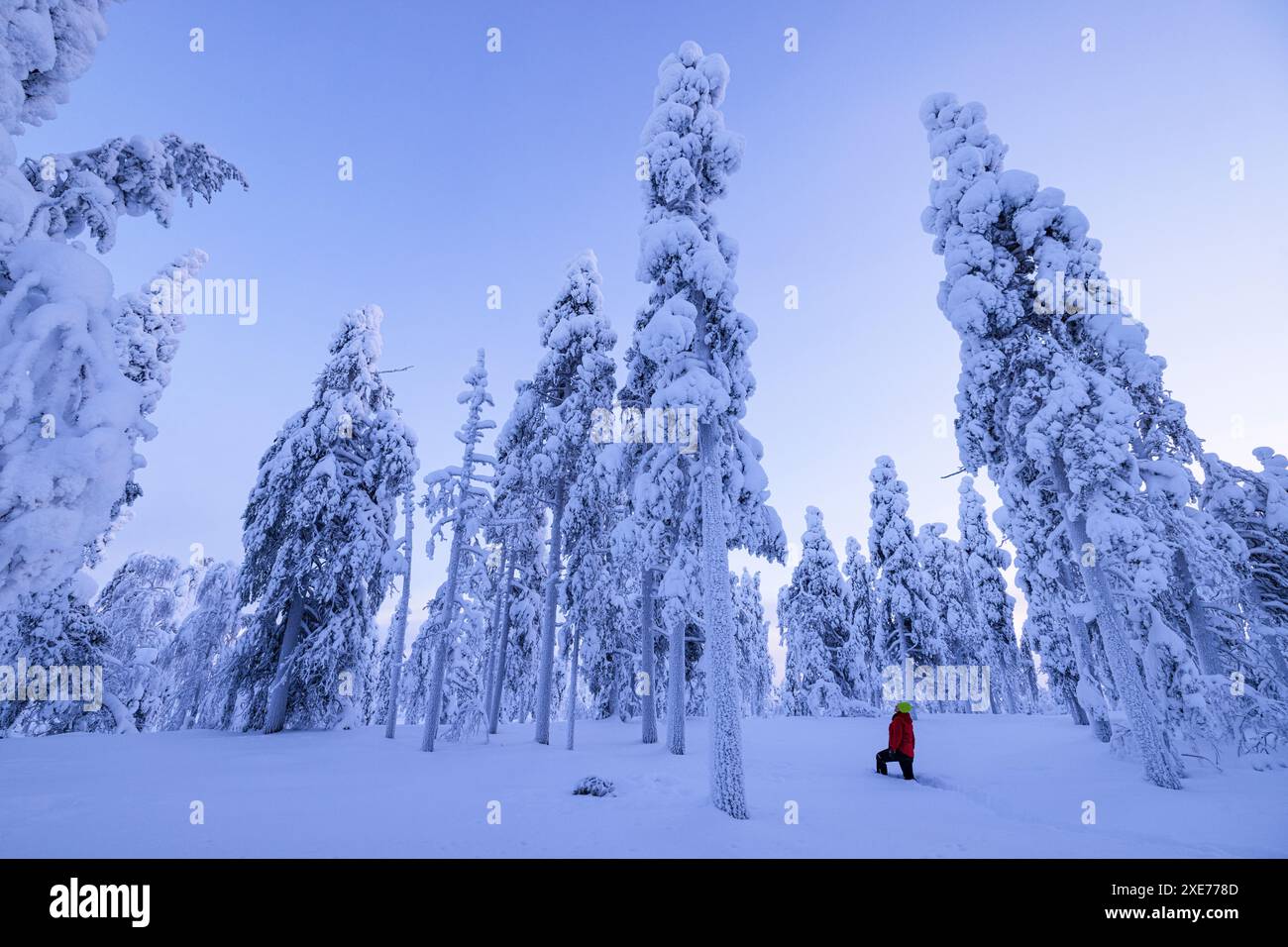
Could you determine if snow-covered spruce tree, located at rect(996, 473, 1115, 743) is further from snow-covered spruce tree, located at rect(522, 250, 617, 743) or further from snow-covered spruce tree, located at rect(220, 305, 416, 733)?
snow-covered spruce tree, located at rect(220, 305, 416, 733)

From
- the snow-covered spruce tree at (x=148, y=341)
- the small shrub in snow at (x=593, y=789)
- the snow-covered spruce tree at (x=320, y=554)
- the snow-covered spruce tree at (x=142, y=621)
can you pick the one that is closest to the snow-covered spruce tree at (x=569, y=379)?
the snow-covered spruce tree at (x=320, y=554)

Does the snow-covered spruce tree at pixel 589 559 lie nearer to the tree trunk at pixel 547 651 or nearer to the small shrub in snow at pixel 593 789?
the tree trunk at pixel 547 651

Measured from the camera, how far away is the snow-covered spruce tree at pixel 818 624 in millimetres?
28484

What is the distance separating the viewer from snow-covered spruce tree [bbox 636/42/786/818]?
9.90 metres

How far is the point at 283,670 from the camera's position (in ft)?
54.6

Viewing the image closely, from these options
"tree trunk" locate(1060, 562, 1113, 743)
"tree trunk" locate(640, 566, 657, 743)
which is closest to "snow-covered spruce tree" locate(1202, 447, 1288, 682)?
"tree trunk" locate(1060, 562, 1113, 743)

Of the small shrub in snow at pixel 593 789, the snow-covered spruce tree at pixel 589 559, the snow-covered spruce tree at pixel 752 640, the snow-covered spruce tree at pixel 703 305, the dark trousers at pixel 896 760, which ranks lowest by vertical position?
the snow-covered spruce tree at pixel 752 640

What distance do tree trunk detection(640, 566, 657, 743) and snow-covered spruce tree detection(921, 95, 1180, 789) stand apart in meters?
10.1

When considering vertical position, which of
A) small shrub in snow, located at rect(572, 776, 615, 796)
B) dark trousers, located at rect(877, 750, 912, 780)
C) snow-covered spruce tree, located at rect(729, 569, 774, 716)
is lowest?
snow-covered spruce tree, located at rect(729, 569, 774, 716)

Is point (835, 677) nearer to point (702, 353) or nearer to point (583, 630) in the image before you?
point (583, 630)

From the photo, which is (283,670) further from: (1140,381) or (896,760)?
(1140,381)

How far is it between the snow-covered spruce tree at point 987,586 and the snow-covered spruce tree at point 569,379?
27.0 metres

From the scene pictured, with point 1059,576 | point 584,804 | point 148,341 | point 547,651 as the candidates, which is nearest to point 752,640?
point 547,651

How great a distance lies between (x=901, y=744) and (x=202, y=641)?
2958 centimetres
